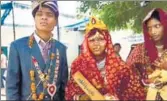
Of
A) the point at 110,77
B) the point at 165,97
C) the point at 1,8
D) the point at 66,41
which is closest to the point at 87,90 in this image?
the point at 110,77

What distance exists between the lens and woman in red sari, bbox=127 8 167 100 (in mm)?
1447

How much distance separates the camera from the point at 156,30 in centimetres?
145

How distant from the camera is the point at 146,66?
147 centimetres

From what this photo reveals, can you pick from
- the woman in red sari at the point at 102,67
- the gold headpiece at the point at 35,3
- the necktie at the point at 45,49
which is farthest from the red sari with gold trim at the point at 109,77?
the gold headpiece at the point at 35,3

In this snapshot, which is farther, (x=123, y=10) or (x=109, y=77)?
(x=123, y=10)

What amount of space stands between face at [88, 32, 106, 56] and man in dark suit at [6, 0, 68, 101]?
15 cm

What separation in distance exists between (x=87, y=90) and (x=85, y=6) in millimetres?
401

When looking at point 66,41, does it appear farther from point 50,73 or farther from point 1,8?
point 1,8

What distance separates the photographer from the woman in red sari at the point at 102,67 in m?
1.42

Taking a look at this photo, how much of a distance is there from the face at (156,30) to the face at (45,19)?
0.45 metres

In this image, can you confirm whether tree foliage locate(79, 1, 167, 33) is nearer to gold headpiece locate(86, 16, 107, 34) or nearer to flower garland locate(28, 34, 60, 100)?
gold headpiece locate(86, 16, 107, 34)

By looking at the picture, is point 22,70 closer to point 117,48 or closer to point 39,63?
point 39,63

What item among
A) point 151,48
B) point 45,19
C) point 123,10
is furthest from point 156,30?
point 45,19

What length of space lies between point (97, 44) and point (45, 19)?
0.86 feet
